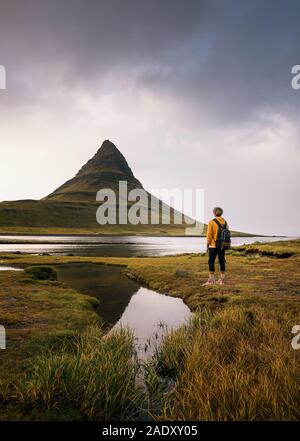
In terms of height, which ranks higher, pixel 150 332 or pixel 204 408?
pixel 204 408

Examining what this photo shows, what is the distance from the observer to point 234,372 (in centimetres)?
783

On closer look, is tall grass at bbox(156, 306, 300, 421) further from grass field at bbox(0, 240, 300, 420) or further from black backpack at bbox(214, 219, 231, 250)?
black backpack at bbox(214, 219, 231, 250)

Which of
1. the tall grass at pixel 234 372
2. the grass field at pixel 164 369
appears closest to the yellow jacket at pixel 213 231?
the grass field at pixel 164 369

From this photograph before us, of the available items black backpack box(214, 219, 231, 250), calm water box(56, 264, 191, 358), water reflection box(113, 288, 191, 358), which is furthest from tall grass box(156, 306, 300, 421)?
black backpack box(214, 219, 231, 250)

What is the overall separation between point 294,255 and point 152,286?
28311 millimetres

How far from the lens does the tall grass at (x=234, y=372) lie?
6.02 metres

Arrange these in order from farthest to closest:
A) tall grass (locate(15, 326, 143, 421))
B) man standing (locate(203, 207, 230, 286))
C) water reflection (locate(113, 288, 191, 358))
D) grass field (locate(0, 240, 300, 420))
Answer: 1. man standing (locate(203, 207, 230, 286))
2. water reflection (locate(113, 288, 191, 358))
3. tall grass (locate(15, 326, 143, 421))
4. grass field (locate(0, 240, 300, 420))

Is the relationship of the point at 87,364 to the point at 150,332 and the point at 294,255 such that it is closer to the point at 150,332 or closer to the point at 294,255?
the point at 150,332

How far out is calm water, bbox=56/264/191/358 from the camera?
46.0 feet

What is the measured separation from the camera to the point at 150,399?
7793mm

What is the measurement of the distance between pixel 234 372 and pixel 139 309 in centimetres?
1193

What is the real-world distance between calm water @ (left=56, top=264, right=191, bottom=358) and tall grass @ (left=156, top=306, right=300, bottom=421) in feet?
7.29
